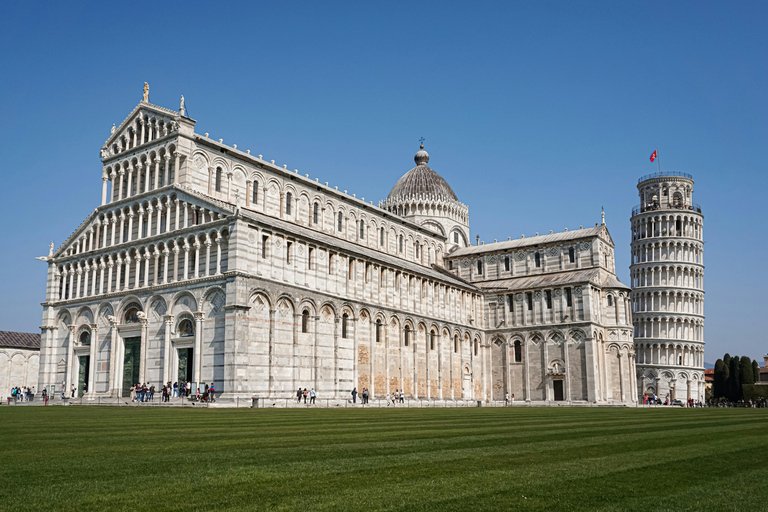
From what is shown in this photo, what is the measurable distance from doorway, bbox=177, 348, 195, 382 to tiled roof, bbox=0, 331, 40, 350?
33.1 metres

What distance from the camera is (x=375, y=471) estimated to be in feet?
32.0

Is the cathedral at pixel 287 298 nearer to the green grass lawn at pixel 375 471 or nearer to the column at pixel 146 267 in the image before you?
the column at pixel 146 267

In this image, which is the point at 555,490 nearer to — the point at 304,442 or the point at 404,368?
the point at 304,442

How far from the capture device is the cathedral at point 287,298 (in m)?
43.9

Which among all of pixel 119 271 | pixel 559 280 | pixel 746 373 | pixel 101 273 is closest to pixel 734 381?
pixel 746 373

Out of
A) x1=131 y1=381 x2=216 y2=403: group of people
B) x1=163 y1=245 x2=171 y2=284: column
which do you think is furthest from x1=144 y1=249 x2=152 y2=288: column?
x1=131 y1=381 x2=216 y2=403: group of people

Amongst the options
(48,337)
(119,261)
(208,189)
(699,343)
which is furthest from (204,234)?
(699,343)

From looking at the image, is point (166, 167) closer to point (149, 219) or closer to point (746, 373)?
point (149, 219)

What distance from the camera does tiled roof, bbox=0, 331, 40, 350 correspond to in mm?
68062

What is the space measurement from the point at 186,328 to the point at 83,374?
1208 centimetres

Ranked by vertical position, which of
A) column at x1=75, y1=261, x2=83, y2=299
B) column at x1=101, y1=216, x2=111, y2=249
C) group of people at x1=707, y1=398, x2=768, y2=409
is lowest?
group of people at x1=707, y1=398, x2=768, y2=409

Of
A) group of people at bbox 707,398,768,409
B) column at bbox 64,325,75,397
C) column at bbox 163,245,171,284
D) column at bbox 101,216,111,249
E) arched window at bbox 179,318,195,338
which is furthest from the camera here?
group of people at bbox 707,398,768,409

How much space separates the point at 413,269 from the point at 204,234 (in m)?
21.4

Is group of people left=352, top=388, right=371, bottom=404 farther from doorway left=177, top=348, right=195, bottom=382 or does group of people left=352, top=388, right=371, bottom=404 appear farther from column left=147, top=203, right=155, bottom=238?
column left=147, top=203, right=155, bottom=238
